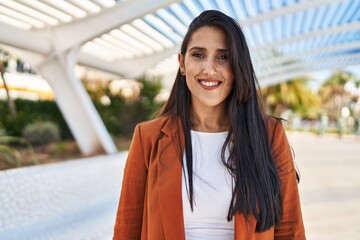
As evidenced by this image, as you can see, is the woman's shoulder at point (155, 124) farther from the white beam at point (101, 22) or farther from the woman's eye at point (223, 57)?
the white beam at point (101, 22)

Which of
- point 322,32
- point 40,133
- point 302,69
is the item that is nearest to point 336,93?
point 302,69

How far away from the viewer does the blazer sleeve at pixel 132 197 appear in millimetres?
1667

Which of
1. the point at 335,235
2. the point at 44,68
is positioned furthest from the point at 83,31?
the point at 335,235

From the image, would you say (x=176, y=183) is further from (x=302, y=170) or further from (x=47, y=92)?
(x=47, y=92)

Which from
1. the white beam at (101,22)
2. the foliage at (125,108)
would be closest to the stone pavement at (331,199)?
the white beam at (101,22)

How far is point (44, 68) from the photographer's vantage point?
9.82 m

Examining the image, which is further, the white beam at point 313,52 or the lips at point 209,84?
the white beam at point 313,52

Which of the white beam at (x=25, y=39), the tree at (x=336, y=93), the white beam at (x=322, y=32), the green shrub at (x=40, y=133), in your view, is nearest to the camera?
the white beam at (x=25, y=39)

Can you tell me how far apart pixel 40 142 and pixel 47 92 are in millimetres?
15607

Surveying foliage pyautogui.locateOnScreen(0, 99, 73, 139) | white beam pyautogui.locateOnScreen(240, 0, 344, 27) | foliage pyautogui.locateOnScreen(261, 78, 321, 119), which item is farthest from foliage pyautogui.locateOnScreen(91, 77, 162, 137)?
foliage pyautogui.locateOnScreen(261, 78, 321, 119)

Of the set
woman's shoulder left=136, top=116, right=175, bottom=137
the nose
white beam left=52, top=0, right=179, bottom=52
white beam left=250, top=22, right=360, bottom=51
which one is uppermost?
white beam left=250, top=22, right=360, bottom=51

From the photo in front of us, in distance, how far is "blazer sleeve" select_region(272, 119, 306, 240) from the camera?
1642mm

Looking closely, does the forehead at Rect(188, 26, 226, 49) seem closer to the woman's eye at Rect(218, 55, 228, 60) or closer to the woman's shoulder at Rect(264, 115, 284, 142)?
the woman's eye at Rect(218, 55, 228, 60)

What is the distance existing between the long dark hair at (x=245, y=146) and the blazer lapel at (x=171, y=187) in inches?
1.8
